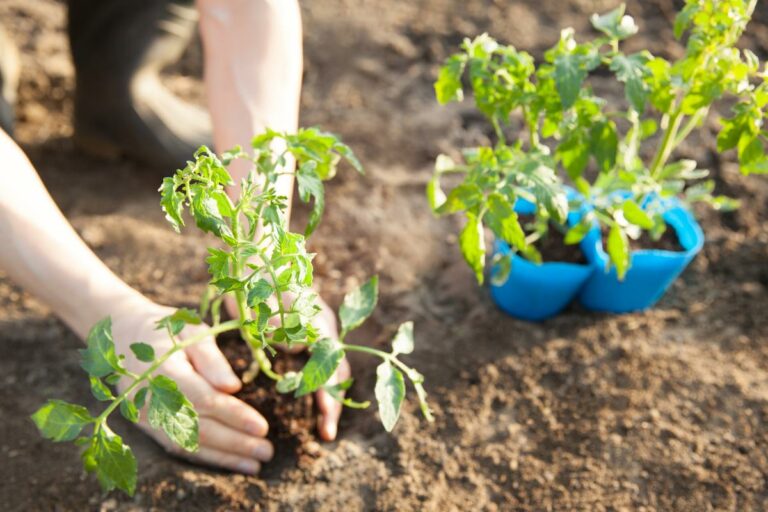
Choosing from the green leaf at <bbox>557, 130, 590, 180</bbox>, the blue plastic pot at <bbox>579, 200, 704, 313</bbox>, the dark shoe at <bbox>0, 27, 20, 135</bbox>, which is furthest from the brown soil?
the dark shoe at <bbox>0, 27, 20, 135</bbox>

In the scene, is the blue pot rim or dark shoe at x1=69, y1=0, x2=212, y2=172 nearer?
the blue pot rim

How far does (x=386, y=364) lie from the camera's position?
129 centimetres

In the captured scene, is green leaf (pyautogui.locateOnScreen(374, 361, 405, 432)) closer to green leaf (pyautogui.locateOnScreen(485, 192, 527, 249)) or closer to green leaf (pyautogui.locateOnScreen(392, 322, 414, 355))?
green leaf (pyautogui.locateOnScreen(392, 322, 414, 355))

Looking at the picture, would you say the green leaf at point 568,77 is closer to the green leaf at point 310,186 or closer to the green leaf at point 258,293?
the green leaf at point 310,186

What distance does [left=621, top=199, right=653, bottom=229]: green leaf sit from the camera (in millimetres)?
1507

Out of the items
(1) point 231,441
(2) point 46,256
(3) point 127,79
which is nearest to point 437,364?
(1) point 231,441

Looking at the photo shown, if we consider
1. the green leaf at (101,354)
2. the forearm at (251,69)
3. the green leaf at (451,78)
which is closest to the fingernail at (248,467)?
the green leaf at (101,354)

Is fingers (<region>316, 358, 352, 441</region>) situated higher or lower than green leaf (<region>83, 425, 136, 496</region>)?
lower

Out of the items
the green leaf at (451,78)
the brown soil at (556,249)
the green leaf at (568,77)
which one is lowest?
the brown soil at (556,249)

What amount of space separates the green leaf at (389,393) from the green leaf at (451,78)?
51cm

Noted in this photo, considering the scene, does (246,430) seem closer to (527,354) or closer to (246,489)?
(246,489)

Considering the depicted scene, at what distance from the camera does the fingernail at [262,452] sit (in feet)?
5.03

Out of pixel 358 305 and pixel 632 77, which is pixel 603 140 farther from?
pixel 358 305

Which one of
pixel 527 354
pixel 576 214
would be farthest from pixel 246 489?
pixel 576 214
